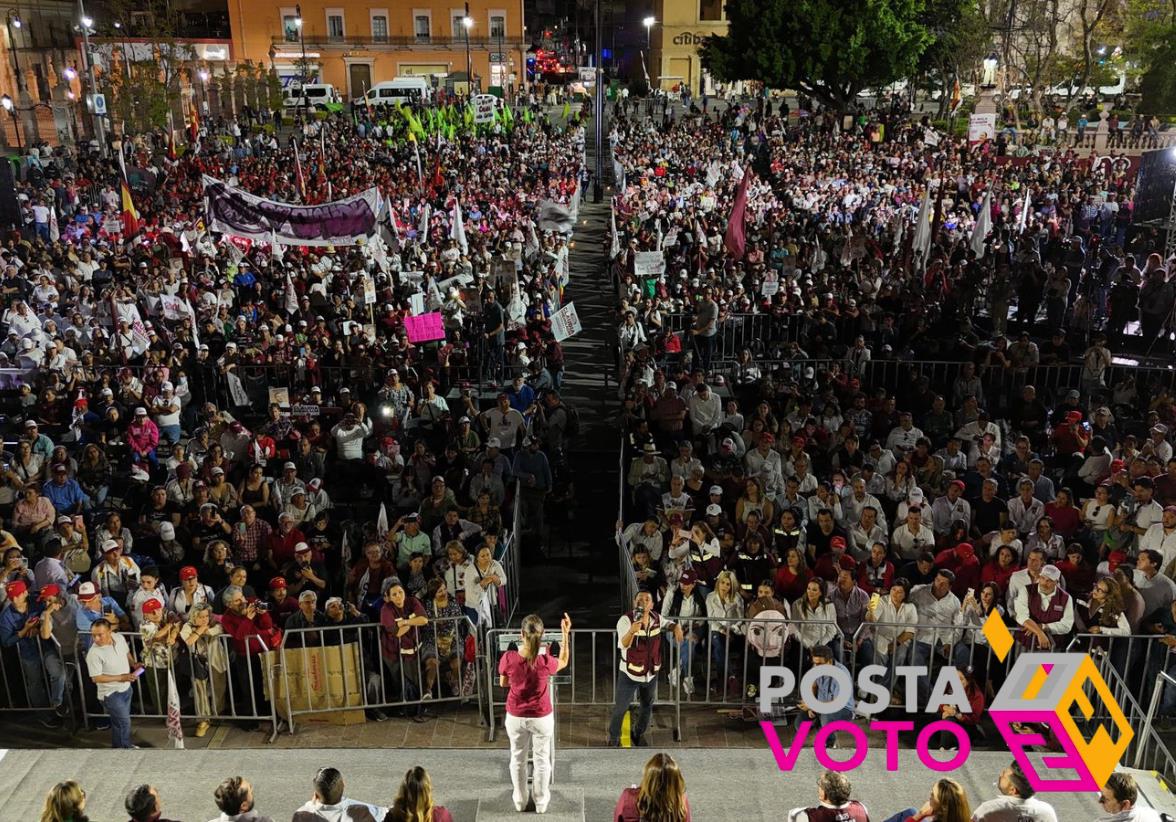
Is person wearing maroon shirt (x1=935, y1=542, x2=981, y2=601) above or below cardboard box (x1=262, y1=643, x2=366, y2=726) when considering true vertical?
above

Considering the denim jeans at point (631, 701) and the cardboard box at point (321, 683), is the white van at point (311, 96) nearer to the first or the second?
the cardboard box at point (321, 683)

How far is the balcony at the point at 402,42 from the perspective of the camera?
68188mm

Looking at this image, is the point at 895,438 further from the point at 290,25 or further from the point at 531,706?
the point at 290,25

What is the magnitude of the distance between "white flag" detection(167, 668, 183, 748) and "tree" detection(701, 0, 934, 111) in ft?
150

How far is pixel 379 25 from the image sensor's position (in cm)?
6888

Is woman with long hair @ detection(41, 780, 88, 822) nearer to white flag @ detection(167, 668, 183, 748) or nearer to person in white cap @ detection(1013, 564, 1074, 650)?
white flag @ detection(167, 668, 183, 748)

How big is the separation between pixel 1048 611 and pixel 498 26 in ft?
222

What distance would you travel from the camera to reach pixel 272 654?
A: 807cm

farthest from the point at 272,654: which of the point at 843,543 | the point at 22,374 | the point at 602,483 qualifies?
the point at 22,374

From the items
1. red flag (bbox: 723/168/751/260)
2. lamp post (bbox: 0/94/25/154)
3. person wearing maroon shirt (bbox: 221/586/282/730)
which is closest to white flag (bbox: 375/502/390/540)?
person wearing maroon shirt (bbox: 221/586/282/730)

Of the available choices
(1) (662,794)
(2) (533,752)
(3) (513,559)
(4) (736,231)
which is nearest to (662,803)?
(1) (662,794)

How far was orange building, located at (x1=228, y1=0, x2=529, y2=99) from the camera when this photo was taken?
222 feet

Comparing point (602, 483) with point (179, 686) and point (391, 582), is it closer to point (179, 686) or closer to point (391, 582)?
point (391, 582)

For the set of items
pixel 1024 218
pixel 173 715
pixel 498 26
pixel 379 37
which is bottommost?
pixel 173 715
